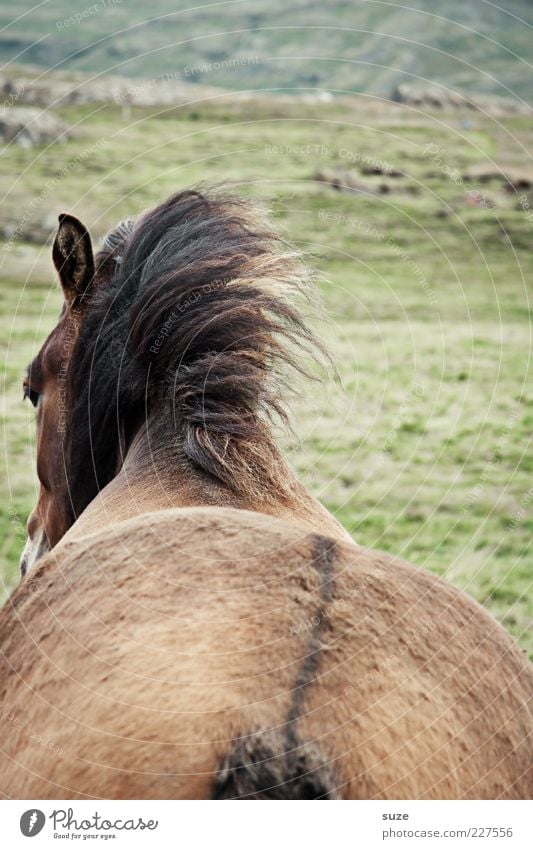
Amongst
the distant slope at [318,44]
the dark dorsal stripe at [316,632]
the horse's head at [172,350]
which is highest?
the distant slope at [318,44]

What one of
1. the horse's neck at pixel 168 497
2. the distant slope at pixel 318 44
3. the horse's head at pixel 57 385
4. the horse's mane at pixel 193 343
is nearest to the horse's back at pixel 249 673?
the horse's neck at pixel 168 497

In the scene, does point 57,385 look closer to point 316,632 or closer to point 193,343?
point 193,343

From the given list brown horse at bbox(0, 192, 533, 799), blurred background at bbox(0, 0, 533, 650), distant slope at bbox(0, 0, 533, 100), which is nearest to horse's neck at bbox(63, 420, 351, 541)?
brown horse at bbox(0, 192, 533, 799)

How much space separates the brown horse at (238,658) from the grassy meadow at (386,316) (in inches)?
25.1

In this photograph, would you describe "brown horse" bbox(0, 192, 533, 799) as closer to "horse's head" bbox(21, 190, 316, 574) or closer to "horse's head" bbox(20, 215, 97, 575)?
"horse's head" bbox(21, 190, 316, 574)

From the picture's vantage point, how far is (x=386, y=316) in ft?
58.1

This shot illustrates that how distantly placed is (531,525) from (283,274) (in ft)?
17.7

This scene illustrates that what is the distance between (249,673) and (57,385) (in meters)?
1.97

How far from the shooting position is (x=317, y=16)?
8819cm

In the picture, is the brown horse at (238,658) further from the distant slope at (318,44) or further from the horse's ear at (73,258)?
the distant slope at (318,44)

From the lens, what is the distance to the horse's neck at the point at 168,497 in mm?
2348

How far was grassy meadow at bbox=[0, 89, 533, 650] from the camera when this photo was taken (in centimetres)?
587
